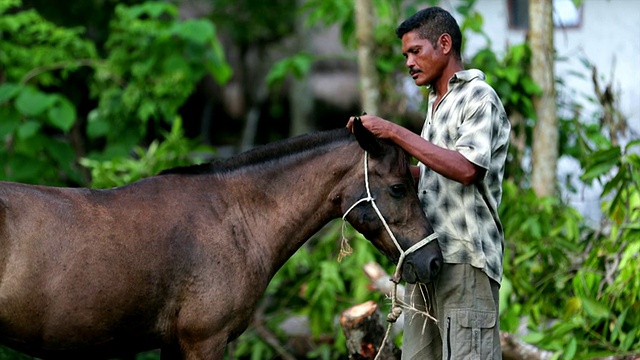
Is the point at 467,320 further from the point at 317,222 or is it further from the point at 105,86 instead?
the point at 105,86

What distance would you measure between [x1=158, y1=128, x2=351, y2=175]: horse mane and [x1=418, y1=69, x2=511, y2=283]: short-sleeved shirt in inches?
19.3

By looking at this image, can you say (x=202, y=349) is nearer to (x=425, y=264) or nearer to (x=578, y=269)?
(x=425, y=264)

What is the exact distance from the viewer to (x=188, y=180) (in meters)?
4.29

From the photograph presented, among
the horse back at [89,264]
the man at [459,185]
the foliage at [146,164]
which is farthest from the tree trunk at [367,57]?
the horse back at [89,264]

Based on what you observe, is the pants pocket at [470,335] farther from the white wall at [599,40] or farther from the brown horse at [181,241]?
the white wall at [599,40]

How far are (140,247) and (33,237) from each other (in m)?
0.45

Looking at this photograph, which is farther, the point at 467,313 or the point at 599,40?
the point at 599,40

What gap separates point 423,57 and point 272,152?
32.7 inches

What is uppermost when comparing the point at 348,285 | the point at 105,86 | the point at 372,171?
the point at 372,171

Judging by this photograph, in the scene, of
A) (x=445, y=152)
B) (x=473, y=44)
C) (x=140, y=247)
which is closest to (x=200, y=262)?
(x=140, y=247)

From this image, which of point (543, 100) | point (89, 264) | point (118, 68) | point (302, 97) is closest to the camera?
point (89, 264)

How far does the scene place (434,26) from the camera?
404cm

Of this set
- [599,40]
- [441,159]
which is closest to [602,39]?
[599,40]

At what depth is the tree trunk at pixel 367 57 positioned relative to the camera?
781 centimetres
